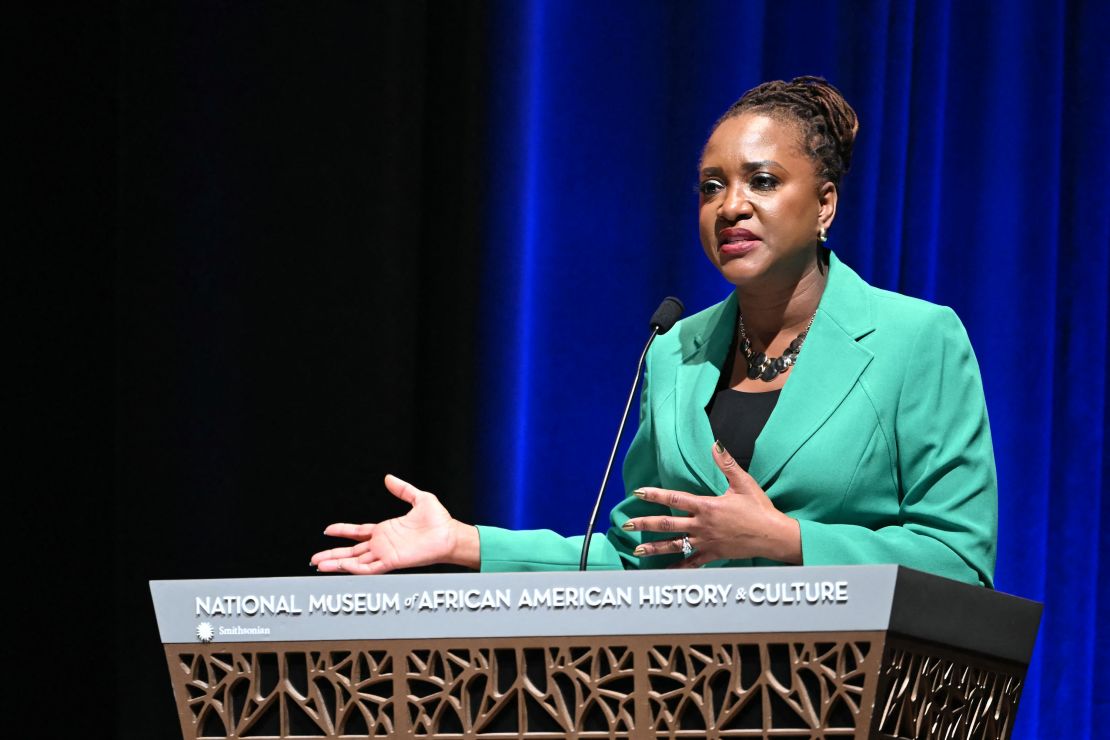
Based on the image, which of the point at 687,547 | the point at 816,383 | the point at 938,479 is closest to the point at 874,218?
the point at 816,383

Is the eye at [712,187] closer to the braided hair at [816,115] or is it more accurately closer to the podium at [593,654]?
the braided hair at [816,115]

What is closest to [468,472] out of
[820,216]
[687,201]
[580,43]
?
[687,201]

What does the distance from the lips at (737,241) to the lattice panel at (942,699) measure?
720mm

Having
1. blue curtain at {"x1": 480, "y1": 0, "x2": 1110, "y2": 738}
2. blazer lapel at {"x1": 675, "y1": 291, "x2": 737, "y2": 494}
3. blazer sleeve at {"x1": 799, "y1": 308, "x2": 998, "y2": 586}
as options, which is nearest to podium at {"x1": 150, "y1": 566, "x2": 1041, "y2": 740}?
blazer sleeve at {"x1": 799, "y1": 308, "x2": 998, "y2": 586}

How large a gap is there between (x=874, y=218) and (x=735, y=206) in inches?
41.5

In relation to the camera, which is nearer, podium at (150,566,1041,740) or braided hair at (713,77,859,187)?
podium at (150,566,1041,740)

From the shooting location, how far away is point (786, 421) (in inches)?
77.7

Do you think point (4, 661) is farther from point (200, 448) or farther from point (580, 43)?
point (580, 43)

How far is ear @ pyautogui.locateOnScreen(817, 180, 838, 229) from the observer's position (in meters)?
2.18

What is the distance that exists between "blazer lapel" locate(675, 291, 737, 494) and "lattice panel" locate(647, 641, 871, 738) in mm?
583

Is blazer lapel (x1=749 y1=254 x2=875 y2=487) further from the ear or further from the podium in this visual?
the podium

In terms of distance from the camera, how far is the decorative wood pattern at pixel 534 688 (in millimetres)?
1412

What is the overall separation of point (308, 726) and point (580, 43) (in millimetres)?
2168

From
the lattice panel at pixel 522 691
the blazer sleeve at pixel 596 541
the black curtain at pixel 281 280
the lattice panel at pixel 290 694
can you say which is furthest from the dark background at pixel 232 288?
the lattice panel at pixel 522 691
